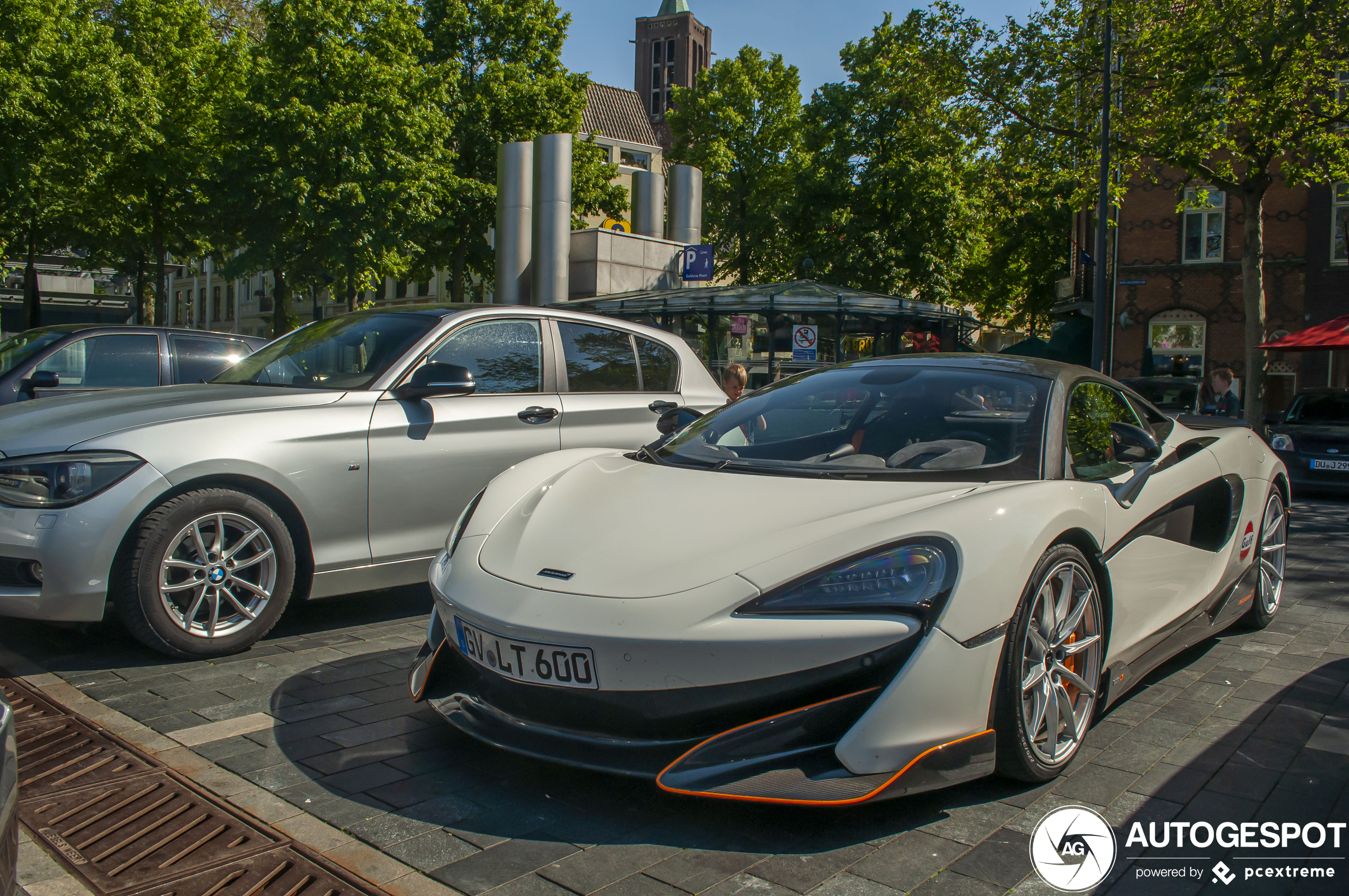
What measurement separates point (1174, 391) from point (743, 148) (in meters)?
29.7

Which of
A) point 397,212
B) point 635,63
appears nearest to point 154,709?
point 397,212

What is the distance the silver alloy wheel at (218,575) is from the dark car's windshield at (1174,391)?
14611 mm

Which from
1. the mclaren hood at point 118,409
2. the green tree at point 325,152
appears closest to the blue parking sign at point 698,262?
the green tree at point 325,152

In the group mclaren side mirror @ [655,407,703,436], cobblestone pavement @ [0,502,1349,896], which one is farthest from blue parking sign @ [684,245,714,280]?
cobblestone pavement @ [0,502,1349,896]

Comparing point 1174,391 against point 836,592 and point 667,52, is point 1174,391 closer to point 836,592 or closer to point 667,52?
point 836,592

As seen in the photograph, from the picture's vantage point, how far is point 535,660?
9.49ft

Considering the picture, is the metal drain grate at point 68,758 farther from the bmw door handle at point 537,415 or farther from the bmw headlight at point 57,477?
the bmw door handle at point 537,415

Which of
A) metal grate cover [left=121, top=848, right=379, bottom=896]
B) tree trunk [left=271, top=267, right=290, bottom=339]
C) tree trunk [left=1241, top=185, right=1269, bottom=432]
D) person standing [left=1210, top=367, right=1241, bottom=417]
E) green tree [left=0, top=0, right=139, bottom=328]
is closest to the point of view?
Answer: metal grate cover [left=121, top=848, right=379, bottom=896]

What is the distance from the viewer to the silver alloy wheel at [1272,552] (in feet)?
17.4

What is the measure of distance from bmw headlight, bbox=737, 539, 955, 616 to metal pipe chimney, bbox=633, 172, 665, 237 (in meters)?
28.5

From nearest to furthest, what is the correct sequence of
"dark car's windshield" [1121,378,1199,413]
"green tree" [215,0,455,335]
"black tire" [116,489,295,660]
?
"black tire" [116,489,295,660] → "dark car's windshield" [1121,378,1199,413] → "green tree" [215,0,455,335]

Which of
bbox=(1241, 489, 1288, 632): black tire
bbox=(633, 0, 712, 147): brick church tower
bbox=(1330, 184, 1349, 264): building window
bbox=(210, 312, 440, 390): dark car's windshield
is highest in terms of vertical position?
bbox=(633, 0, 712, 147): brick church tower

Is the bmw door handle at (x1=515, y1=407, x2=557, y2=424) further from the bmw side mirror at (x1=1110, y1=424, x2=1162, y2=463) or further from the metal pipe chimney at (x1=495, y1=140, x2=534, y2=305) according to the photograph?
the metal pipe chimney at (x1=495, y1=140, x2=534, y2=305)

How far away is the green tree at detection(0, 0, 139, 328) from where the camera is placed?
70.8 feet
